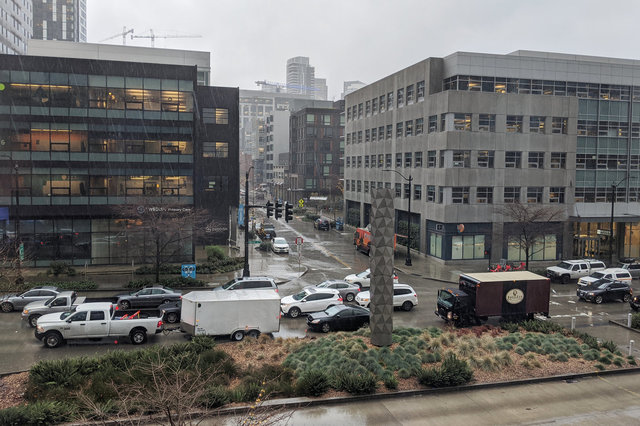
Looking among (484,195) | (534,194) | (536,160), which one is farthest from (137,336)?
(536,160)

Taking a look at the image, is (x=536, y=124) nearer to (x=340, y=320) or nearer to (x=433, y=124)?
(x=433, y=124)

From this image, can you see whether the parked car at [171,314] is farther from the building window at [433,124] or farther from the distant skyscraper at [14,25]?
the distant skyscraper at [14,25]

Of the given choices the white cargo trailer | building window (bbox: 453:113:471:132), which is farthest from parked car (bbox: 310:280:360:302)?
building window (bbox: 453:113:471:132)

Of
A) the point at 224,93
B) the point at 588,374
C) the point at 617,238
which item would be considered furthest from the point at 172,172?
the point at 617,238

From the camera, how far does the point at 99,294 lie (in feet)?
103

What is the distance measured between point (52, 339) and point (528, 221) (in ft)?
117

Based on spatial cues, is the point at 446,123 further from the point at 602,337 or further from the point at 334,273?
the point at 602,337

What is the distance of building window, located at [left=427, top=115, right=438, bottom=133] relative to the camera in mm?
47759

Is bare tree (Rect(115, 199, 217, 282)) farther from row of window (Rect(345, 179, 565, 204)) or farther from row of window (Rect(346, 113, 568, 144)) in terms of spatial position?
row of window (Rect(346, 113, 568, 144))

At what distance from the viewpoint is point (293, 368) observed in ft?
57.7

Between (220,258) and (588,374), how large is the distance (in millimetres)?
30167

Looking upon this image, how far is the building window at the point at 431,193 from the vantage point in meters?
47.7

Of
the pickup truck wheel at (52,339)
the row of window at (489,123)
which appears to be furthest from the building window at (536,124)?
the pickup truck wheel at (52,339)

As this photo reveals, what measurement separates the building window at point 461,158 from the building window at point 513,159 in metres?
3.90
